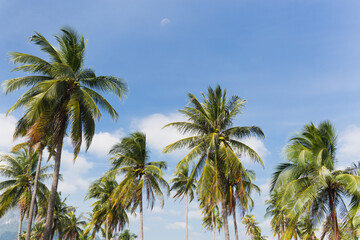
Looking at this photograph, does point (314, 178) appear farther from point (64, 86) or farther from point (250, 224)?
point (250, 224)

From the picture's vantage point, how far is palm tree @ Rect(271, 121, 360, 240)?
15078mm

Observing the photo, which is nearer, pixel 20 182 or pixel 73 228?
pixel 20 182

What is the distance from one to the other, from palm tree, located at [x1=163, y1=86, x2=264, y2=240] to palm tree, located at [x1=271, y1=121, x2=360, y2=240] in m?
2.93

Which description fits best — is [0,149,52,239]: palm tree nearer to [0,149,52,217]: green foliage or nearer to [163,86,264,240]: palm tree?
[0,149,52,217]: green foliage

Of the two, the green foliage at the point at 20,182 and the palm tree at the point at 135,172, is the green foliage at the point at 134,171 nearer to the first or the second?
the palm tree at the point at 135,172

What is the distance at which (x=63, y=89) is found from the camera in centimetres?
1638

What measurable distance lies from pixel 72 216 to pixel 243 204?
132 feet

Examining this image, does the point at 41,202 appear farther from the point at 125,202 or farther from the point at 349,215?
the point at 349,215

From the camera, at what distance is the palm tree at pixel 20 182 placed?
28.3 m

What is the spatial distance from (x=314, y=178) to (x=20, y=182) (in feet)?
88.8

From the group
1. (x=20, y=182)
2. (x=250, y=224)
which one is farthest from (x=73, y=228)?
(x=250, y=224)

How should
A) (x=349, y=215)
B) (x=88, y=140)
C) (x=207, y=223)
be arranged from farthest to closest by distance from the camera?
(x=207, y=223) → (x=88, y=140) → (x=349, y=215)

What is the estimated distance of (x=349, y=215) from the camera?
15023mm

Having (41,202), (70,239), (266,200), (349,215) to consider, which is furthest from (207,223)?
(349,215)
